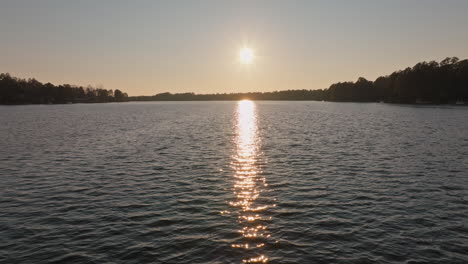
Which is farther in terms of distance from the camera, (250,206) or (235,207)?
(250,206)

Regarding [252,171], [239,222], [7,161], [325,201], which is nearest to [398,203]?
[325,201]

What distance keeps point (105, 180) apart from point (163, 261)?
17579 mm

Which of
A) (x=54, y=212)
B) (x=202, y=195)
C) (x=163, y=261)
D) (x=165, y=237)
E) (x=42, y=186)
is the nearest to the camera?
(x=163, y=261)

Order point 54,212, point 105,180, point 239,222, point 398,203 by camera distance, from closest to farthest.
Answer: point 239,222, point 54,212, point 398,203, point 105,180

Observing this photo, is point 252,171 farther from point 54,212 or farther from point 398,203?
point 54,212

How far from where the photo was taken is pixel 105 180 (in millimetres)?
30203

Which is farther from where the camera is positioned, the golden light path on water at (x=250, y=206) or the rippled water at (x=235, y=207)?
the golden light path on water at (x=250, y=206)

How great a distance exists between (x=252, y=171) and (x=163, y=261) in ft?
65.0

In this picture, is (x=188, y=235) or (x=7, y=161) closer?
(x=188, y=235)

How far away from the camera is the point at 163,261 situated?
15203 millimetres

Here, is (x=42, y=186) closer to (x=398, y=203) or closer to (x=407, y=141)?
(x=398, y=203)

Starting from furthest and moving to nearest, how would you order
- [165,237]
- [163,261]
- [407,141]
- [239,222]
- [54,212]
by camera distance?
1. [407,141]
2. [54,212]
3. [239,222]
4. [165,237]
5. [163,261]

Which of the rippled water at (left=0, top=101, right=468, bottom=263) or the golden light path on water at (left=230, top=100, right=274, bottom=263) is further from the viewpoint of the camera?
the golden light path on water at (left=230, top=100, right=274, bottom=263)

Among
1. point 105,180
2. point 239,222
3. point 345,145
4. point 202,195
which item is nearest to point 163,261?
point 239,222
